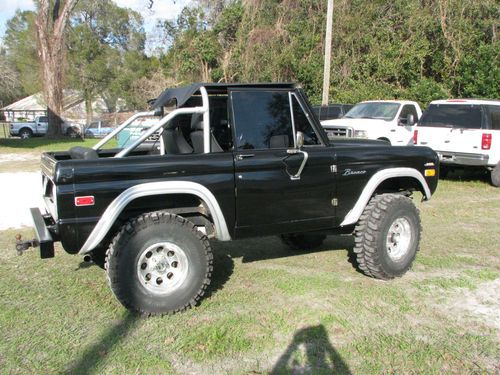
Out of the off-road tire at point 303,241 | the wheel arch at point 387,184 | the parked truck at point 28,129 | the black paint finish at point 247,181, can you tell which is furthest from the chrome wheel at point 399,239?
the parked truck at point 28,129

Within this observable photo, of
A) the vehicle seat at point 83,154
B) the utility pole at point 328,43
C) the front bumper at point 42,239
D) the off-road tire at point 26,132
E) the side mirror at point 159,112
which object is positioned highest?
the utility pole at point 328,43

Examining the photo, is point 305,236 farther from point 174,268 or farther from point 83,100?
point 83,100

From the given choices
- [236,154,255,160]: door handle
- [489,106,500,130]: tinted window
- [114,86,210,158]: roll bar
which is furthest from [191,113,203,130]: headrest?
[489,106,500,130]: tinted window

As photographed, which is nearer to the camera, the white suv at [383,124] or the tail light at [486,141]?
the tail light at [486,141]

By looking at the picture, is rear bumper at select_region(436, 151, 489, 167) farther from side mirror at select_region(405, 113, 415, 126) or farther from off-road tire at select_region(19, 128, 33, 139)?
off-road tire at select_region(19, 128, 33, 139)

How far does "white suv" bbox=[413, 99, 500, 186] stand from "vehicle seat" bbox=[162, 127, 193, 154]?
815cm

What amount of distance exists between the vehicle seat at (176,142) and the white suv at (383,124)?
7.80m

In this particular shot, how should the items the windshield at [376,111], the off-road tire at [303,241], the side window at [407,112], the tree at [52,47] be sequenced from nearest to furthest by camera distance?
the off-road tire at [303,241] → the side window at [407,112] → the windshield at [376,111] → the tree at [52,47]

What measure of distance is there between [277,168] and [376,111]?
10.0 metres

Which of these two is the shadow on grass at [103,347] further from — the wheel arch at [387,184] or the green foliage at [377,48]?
the green foliage at [377,48]

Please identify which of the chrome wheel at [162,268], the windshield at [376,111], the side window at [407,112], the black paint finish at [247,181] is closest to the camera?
the black paint finish at [247,181]

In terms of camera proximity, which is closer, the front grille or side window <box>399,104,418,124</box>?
the front grille

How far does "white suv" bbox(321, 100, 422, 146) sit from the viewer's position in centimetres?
1273

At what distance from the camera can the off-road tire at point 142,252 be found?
4078mm
